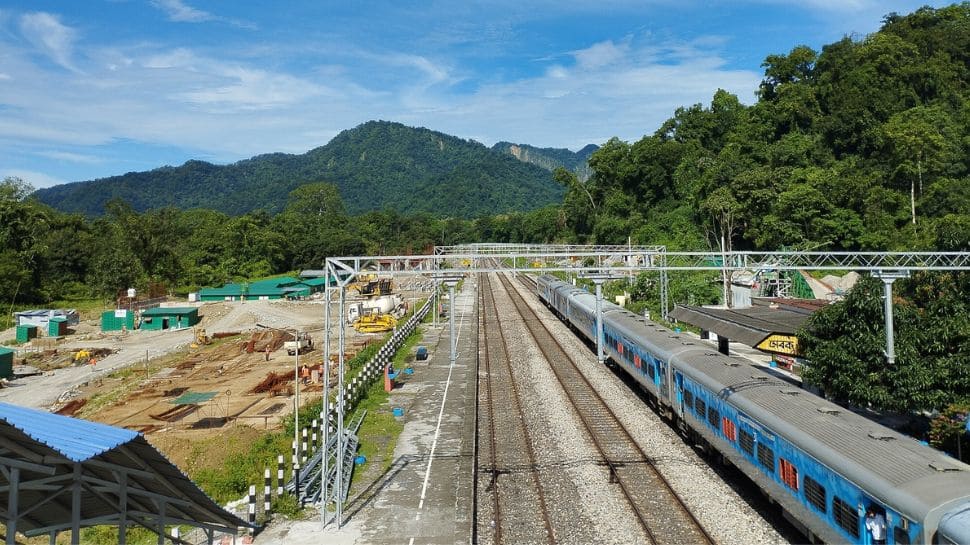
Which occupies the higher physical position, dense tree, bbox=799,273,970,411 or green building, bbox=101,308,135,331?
dense tree, bbox=799,273,970,411

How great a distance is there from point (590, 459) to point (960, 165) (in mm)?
49884

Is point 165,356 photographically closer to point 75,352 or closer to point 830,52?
point 75,352

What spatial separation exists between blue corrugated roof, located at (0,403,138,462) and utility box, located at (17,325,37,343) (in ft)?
181

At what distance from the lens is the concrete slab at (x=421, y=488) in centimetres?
1373

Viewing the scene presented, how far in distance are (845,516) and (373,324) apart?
38745mm

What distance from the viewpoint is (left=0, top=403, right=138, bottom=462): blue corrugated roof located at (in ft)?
18.2

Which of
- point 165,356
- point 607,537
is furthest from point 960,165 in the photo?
point 165,356

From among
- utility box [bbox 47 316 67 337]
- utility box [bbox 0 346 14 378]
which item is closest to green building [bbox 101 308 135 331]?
utility box [bbox 47 316 67 337]

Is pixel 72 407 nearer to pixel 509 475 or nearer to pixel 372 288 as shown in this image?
pixel 509 475

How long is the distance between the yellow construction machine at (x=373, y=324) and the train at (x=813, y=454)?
94.2 feet

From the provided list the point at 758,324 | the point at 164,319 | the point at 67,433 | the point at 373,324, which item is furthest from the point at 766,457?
the point at 164,319

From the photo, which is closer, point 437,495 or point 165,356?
point 437,495

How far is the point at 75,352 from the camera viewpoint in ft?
148

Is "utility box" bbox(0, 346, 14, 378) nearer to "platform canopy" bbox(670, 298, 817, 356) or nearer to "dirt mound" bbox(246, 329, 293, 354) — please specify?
"dirt mound" bbox(246, 329, 293, 354)
